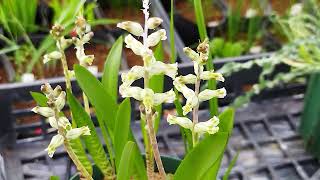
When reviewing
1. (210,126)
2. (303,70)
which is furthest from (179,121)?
(303,70)

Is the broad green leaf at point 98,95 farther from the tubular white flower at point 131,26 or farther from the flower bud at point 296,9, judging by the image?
the flower bud at point 296,9

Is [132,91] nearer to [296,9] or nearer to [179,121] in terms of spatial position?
[179,121]

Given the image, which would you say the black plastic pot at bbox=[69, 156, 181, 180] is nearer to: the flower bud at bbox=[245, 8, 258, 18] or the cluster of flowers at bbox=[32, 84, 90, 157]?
the cluster of flowers at bbox=[32, 84, 90, 157]

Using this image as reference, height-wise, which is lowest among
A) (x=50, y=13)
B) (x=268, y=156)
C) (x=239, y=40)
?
(x=268, y=156)

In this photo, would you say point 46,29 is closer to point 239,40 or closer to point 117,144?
point 239,40

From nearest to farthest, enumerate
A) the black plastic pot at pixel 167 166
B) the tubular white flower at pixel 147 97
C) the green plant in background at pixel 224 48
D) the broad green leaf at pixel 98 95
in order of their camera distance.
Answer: the tubular white flower at pixel 147 97
the broad green leaf at pixel 98 95
the black plastic pot at pixel 167 166
the green plant in background at pixel 224 48

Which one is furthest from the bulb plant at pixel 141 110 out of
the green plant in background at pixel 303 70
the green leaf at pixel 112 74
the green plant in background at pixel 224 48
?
the green plant in background at pixel 224 48

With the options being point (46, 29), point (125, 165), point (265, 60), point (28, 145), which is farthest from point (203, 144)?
point (46, 29)
